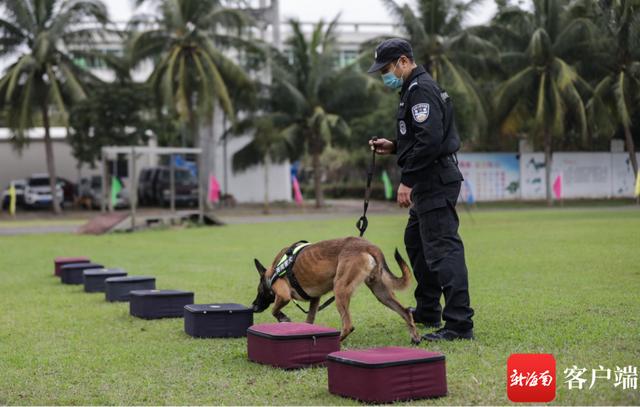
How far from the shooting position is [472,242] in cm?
1834

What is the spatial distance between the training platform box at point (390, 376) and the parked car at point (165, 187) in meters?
35.6

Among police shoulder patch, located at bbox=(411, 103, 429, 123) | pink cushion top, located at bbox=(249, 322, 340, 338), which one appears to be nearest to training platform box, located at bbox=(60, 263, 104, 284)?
pink cushion top, located at bbox=(249, 322, 340, 338)

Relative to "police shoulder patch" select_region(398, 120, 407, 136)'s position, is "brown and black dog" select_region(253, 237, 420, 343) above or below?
below

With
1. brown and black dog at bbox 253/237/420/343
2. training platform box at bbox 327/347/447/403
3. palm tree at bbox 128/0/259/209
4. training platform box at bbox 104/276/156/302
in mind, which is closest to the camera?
training platform box at bbox 327/347/447/403

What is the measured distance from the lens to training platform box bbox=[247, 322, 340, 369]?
5809 mm

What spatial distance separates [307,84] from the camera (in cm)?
3903

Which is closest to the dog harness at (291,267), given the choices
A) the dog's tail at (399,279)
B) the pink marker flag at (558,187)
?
the dog's tail at (399,279)

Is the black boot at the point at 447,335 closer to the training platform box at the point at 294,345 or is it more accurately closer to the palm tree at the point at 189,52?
the training platform box at the point at 294,345

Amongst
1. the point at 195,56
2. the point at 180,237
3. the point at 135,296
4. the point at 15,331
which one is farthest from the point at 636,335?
the point at 195,56

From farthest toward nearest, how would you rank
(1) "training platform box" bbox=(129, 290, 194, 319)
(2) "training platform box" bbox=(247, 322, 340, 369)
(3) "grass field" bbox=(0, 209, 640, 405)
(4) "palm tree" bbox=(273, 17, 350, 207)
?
(4) "palm tree" bbox=(273, 17, 350, 207) → (1) "training platform box" bbox=(129, 290, 194, 319) → (2) "training platform box" bbox=(247, 322, 340, 369) → (3) "grass field" bbox=(0, 209, 640, 405)

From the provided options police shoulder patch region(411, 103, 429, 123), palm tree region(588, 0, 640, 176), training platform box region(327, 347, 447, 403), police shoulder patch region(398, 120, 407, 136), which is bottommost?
training platform box region(327, 347, 447, 403)

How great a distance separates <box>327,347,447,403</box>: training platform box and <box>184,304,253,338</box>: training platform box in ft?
7.82

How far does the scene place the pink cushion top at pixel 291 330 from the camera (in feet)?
19.2

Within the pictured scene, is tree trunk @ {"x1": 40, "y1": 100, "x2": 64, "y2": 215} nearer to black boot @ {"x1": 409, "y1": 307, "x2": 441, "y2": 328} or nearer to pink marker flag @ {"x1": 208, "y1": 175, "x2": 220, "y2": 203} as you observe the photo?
pink marker flag @ {"x1": 208, "y1": 175, "x2": 220, "y2": 203}
